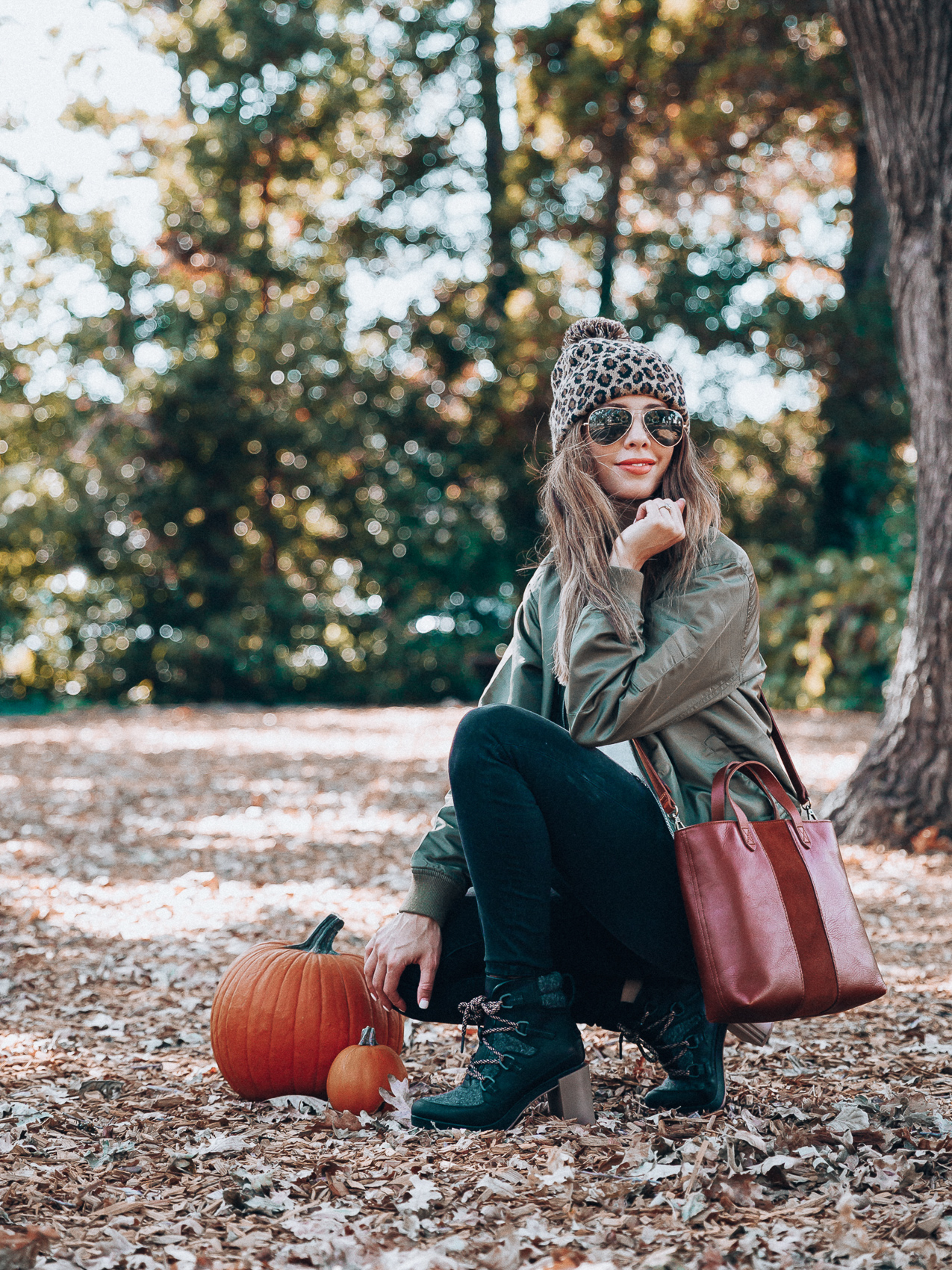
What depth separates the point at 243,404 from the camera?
12352 millimetres

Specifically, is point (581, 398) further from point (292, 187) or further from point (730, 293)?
point (292, 187)

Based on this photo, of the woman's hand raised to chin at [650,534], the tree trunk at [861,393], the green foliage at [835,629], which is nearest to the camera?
the woman's hand raised to chin at [650,534]

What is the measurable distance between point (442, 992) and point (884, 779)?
297 centimetres

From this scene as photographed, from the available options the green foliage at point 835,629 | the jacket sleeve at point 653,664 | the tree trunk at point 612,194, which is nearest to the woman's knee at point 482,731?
the jacket sleeve at point 653,664

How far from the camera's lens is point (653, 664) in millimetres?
2059

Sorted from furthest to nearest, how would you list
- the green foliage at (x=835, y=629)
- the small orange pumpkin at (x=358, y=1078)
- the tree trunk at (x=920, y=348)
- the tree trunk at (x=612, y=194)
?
the tree trunk at (x=612, y=194)
the green foliage at (x=835, y=629)
the tree trunk at (x=920, y=348)
the small orange pumpkin at (x=358, y=1078)

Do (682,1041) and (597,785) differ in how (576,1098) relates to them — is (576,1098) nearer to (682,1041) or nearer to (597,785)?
Answer: (682,1041)

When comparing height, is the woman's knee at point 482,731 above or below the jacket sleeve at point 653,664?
below

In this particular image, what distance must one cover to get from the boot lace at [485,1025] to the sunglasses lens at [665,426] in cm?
110

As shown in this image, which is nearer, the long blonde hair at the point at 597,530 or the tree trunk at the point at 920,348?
the long blonde hair at the point at 597,530

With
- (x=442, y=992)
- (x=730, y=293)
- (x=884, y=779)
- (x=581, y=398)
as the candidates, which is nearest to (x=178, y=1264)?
(x=442, y=992)

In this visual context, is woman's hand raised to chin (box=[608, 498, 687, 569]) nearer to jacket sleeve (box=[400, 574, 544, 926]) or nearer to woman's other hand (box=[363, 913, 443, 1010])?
jacket sleeve (box=[400, 574, 544, 926])

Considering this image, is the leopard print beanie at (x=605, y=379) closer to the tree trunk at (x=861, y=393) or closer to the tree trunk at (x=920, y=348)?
the tree trunk at (x=920, y=348)

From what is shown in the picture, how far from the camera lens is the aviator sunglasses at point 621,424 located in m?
2.31
